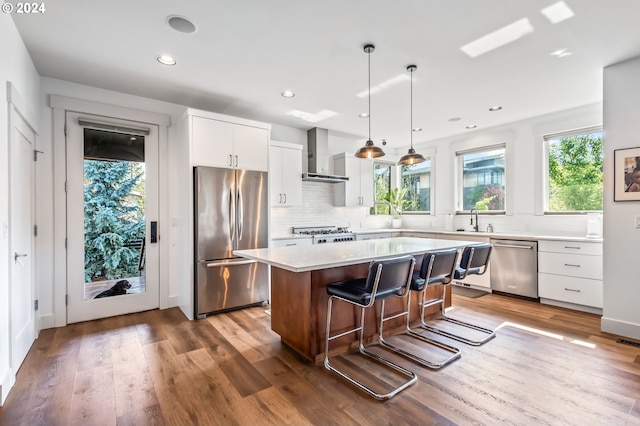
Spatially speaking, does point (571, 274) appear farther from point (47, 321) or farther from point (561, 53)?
point (47, 321)

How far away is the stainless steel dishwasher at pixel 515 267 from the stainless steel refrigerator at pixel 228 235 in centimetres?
336

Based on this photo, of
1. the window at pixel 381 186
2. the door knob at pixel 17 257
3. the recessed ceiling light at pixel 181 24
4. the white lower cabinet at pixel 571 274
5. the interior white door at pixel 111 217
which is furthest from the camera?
the window at pixel 381 186

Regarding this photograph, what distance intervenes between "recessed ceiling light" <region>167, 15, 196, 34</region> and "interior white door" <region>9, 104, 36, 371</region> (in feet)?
4.36

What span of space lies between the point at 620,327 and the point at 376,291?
2706 millimetres

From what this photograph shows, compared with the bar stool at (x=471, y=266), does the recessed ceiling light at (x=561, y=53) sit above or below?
above

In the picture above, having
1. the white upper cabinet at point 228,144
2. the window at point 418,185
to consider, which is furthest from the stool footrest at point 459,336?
the window at point 418,185

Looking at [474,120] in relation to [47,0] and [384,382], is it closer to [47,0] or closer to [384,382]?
[384,382]

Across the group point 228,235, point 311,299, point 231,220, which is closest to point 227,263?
point 228,235

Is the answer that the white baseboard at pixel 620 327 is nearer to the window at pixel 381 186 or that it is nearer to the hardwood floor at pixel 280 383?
the hardwood floor at pixel 280 383

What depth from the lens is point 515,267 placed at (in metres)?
4.34

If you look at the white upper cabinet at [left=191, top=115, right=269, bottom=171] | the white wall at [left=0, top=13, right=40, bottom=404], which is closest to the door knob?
the white wall at [left=0, top=13, right=40, bottom=404]

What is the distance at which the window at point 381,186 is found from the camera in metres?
6.45

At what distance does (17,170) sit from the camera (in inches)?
99.8

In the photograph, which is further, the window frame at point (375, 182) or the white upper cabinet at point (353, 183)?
the window frame at point (375, 182)
